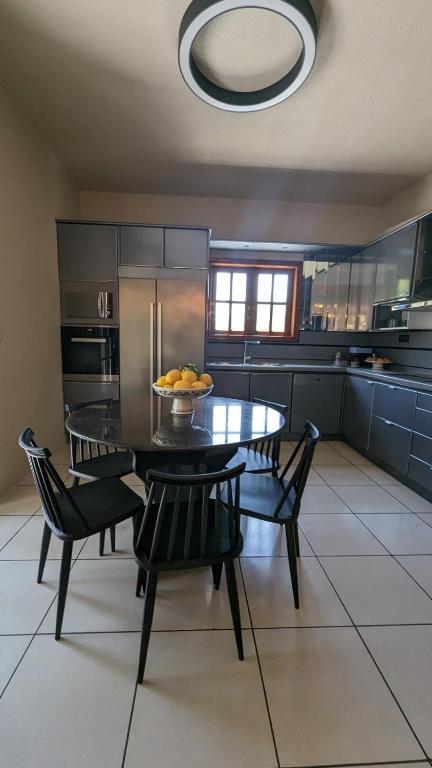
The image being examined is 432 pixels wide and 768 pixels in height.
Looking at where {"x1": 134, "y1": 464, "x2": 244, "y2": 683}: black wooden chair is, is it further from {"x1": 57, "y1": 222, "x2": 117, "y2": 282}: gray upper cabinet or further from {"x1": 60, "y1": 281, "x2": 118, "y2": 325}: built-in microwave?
{"x1": 57, "y1": 222, "x2": 117, "y2": 282}: gray upper cabinet

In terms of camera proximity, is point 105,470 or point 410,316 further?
point 410,316

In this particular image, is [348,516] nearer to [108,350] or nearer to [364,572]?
[364,572]

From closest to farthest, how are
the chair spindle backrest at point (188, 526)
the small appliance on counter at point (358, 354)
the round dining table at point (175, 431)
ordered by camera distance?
1. the chair spindle backrest at point (188, 526)
2. the round dining table at point (175, 431)
3. the small appliance on counter at point (358, 354)

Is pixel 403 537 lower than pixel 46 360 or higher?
lower

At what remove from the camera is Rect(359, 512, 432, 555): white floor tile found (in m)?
2.01

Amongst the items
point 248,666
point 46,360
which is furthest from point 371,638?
point 46,360

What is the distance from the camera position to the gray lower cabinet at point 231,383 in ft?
12.6

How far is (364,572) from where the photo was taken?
181 centimetres

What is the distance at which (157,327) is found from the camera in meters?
3.54

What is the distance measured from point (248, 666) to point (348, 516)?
1350 mm

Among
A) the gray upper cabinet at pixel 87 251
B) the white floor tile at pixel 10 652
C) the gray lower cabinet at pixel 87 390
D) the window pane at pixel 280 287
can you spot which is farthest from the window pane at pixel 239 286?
the white floor tile at pixel 10 652

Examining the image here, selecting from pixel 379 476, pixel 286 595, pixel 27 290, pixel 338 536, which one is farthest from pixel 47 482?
pixel 379 476

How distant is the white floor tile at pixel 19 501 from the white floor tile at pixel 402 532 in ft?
7.63

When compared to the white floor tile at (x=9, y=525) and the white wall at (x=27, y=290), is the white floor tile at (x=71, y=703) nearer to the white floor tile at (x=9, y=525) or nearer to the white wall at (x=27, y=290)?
the white floor tile at (x=9, y=525)
